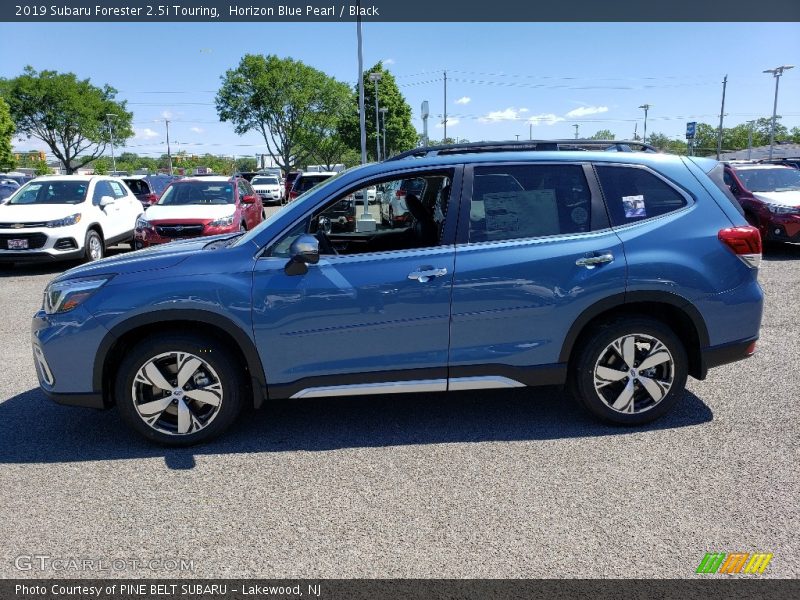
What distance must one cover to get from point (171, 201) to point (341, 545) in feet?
35.7

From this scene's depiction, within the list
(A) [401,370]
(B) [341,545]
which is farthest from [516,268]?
(B) [341,545]

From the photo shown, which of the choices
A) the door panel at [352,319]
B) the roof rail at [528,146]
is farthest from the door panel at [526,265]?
the roof rail at [528,146]

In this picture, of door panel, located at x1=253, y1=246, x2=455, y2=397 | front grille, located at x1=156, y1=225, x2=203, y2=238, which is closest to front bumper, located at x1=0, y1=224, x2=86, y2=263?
front grille, located at x1=156, y1=225, x2=203, y2=238

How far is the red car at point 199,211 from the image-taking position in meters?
10.9

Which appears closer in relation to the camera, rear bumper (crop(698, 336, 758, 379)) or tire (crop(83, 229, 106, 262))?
rear bumper (crop(698, 336, 758, 379))

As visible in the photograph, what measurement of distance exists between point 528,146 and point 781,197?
969 centimetres

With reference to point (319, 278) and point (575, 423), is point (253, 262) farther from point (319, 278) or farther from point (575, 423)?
point (575, 423)

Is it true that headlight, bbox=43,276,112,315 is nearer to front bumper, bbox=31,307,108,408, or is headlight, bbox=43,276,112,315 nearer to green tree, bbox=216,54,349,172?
front bumper, bbox=31,307,108,408

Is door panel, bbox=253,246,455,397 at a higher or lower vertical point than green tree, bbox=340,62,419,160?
lower

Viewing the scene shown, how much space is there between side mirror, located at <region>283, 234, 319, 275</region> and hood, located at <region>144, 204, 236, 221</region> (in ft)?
26.1

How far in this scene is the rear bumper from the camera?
3951mm

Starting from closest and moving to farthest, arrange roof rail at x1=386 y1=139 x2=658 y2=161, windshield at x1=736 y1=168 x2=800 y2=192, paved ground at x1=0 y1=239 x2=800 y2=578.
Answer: paved ground at x1=0 y1=239 x2=800 y2=578 → roof rail at x1=386 y1=139 x2=658 y2=161 → windshield at x1=736 y1=168 x2=800 y2=192

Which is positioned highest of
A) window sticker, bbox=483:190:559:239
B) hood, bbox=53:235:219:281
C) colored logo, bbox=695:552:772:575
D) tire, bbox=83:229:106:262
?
window sticker, bbox=483:190:559:239

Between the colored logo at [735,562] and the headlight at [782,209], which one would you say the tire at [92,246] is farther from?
the headlight at [782,209]
